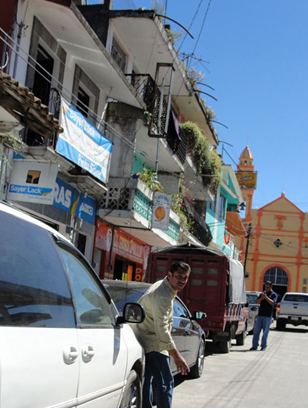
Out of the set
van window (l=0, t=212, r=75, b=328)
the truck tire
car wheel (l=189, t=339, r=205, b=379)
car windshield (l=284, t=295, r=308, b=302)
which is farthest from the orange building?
van window (l=0, t=212, r=75, b=328)

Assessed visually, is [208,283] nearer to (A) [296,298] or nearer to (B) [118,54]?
(B) [118,54]

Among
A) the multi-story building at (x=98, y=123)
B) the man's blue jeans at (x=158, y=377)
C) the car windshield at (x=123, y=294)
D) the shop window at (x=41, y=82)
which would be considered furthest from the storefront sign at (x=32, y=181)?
the man's blue jeans at (x=158, y=377)

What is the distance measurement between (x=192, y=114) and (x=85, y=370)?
23537mm

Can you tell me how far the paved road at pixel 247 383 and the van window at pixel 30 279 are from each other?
4394 mm

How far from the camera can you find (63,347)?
10.3 feet

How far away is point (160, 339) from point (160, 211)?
545 inches

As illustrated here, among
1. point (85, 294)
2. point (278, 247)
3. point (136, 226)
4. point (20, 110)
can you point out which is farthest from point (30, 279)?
point (278, 247)

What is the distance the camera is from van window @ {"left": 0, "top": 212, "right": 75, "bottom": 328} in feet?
9.16

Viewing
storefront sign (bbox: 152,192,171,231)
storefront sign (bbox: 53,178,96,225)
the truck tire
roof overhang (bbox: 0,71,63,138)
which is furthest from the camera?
the truck tire

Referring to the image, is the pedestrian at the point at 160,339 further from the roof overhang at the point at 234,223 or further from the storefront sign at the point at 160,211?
the roof overhang at the point at 234,223

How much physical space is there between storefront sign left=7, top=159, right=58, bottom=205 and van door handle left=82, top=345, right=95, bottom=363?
819 cm

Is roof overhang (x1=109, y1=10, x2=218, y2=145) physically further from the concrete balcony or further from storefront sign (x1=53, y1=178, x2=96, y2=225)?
storefront sign (x1=53, y1=178, x2=96, y2=225)

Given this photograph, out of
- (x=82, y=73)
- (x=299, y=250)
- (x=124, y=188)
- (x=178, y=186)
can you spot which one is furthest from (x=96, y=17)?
(x=299, y=250)

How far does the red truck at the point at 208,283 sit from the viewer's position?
1291 centimetres
